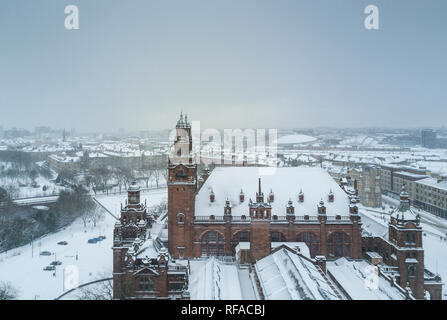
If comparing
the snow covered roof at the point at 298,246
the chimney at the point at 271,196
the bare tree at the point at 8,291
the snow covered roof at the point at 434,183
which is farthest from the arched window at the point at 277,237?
the snow covered roof at the point at 434,183

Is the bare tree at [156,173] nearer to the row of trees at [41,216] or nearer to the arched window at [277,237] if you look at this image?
the row of trees at [41,216]

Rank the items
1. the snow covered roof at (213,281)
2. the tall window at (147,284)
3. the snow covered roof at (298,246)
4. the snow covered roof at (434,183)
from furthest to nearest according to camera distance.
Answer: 1. the snow covered roof at (434,183)
2. the snow covered roof at (298,246)
3. the tall window at (147,284)
4. the snow covered roof at (213,281)

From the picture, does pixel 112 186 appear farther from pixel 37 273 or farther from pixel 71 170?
pixel 37 273

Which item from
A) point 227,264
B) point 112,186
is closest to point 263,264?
point 227,264

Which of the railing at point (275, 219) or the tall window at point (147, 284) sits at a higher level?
the railing at point (275, 219)

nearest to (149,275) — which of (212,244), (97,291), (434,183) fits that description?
(97,291)

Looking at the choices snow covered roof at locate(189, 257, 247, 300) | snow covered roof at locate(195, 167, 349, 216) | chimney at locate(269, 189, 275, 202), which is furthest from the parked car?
chimney at locate(269, 189, 275, 202)

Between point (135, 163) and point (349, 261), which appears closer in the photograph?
point (349, 261)
